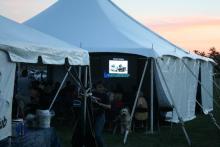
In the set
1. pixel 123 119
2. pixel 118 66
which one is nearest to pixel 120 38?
pixel 118 66

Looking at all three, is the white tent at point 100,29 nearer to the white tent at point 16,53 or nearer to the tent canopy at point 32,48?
the tent canopy at point 32,48

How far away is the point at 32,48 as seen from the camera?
7648 mm

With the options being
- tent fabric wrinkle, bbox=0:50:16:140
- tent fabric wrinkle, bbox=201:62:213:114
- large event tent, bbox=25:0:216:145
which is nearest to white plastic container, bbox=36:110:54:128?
tent fabric wrinkle, bbox=0:50:16:140

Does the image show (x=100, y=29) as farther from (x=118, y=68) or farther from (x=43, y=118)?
(x=43, y=118)

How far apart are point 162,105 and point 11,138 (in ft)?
24.0

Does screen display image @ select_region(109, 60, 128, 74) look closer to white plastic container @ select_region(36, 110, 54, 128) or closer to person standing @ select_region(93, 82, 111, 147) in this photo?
person standing @ select_region(93, 82, 111, 147)

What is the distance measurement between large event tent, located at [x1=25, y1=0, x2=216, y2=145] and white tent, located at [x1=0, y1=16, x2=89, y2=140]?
451cm

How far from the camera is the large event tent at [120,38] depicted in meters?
13.9

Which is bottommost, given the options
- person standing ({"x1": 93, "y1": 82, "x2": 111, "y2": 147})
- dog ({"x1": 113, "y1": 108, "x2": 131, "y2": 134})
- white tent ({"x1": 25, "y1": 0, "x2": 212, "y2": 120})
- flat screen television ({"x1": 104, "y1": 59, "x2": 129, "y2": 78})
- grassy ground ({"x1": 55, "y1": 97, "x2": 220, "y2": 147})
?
grassy ground ({"x1": 55, "y1": 97, "x2": 220, "y2": 147})

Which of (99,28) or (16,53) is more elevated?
(99,28)

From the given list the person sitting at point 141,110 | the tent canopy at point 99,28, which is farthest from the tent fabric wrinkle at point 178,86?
the person sitting at point 141,110

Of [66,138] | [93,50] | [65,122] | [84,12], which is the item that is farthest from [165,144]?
[84,12]

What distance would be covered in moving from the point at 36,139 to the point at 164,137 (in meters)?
5.60

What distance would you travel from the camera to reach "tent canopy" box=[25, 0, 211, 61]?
45.8ft
